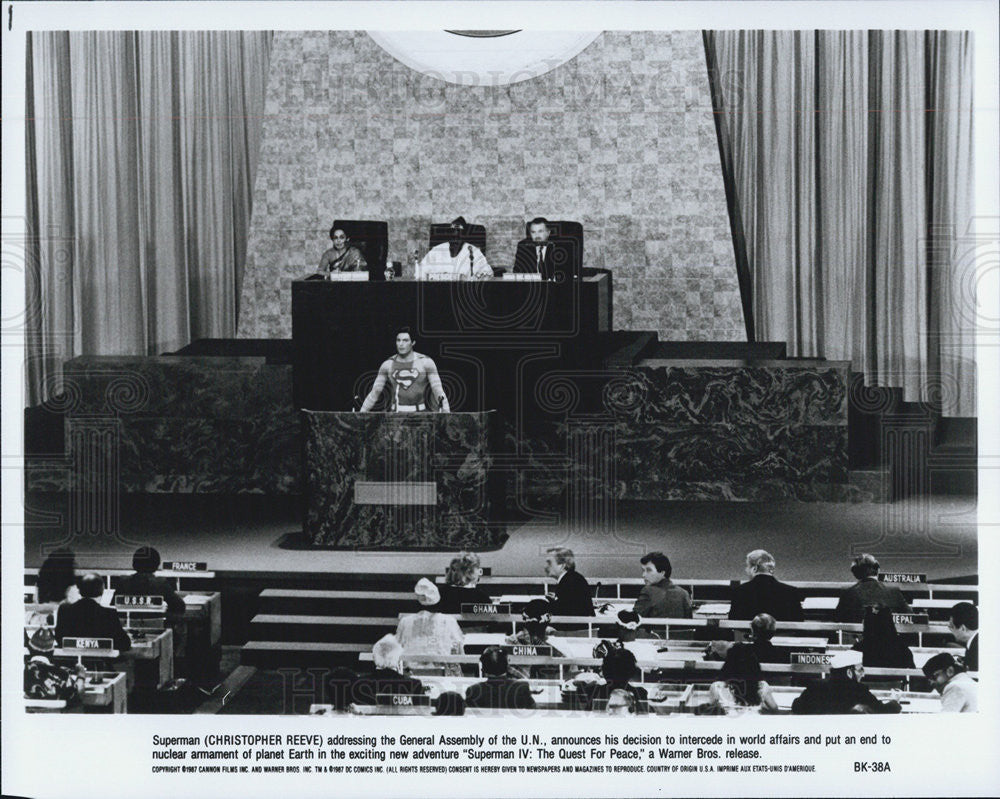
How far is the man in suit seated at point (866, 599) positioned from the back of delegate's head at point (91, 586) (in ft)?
10.5

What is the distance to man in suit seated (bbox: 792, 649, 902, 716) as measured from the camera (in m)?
6.93

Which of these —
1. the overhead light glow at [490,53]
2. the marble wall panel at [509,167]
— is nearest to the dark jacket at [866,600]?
Answer: the marble wall panel at [509,167]

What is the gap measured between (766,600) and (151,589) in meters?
2.72

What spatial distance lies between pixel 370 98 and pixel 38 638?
603cm

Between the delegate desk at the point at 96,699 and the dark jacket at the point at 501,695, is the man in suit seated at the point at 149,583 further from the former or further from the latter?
the dark jacket at the point at 501,695

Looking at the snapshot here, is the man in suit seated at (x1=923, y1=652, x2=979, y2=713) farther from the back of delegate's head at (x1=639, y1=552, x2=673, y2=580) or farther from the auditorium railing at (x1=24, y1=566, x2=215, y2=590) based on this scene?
the auditorium railing at (x1=24, y1=566, x2=215, y2=590)

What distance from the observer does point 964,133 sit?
10117mm

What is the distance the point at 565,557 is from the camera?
314 inches

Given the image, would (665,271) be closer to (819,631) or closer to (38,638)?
(819,631)

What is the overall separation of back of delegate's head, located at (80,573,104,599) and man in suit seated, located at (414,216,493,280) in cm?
321

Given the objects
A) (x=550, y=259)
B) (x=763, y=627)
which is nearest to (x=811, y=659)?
(x=763, y=627)

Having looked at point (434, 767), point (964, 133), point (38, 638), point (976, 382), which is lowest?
point (434, 767)

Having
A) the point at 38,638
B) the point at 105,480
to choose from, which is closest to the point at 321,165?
the point at 105,480

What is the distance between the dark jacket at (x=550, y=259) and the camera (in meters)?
9.87
